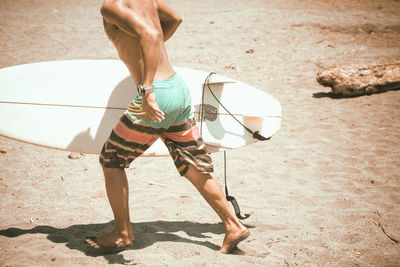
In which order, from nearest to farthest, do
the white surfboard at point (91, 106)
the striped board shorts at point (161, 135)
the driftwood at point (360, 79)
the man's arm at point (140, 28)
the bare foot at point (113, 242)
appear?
the man's arm at point (140, 28) → the striped board shorts at point (161, 135) → the bare foot at point (113, 242) → the white surfboard at point (91, 106) → the driftwood at point (360, 79)

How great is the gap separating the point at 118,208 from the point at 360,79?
16.2ft

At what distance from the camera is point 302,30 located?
8992mm

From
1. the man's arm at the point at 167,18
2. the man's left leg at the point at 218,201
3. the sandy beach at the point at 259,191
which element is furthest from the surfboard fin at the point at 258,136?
the man's arm at the point at 167,18

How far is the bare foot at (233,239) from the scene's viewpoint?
2.22 m

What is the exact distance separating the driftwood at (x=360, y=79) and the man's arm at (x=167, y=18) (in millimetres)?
4125

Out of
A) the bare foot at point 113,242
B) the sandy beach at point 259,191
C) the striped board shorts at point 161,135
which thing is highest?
the striped board shorts at point 161,135

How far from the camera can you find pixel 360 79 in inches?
224

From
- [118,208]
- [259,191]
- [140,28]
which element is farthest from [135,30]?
[259,191]

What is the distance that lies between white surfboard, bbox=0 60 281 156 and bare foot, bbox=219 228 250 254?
33.4 inches

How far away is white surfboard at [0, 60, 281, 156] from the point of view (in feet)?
9.48

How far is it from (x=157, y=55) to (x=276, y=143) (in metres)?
2.92

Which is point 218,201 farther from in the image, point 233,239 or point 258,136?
point 258,136

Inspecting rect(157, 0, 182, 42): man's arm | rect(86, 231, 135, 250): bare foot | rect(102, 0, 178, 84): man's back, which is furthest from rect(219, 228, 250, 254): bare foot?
rect(157, 0, 182, 42): man's arm

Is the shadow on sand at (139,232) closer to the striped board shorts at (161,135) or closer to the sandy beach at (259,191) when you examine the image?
the sandy beach at (259,191)
